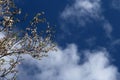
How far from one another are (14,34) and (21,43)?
1105 mm

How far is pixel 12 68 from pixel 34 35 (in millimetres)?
3332

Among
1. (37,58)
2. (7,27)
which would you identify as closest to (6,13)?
(7,27)

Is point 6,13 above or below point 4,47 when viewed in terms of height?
above

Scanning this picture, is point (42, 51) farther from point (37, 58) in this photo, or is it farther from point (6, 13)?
point (6, 13)

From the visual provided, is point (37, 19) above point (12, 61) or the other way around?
above

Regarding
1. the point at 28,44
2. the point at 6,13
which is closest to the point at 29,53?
the point at 28,44

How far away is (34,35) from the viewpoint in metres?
46.5

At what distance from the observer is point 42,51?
4616 centimetres

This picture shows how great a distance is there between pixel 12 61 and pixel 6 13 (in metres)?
3.96

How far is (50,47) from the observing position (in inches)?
1837

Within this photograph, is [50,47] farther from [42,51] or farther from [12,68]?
[12,68]

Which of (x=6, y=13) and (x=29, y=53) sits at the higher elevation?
(x=6, y=13)

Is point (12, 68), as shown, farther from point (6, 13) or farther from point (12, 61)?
point (6, 13)

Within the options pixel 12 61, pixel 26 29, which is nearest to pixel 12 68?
pixel 12 61
